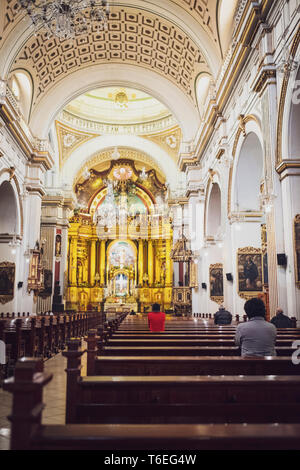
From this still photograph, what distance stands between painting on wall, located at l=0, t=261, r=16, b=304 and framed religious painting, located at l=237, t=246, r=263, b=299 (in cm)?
793

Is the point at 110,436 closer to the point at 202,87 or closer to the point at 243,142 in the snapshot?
the point at 243,142

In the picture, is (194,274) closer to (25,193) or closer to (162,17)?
(25,193)

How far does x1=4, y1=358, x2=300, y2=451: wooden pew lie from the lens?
1.42 metres

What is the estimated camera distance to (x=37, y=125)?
626 inches

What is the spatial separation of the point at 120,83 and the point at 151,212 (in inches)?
521

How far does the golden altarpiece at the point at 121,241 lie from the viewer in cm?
2798

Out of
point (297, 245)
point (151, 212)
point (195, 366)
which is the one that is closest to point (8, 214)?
point (297, 245)

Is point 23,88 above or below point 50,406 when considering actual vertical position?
above

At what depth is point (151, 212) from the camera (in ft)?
96.1

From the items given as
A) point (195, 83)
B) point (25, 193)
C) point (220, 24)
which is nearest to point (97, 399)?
point (220, 24)

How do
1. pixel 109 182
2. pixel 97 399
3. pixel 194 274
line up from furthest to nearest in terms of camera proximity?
pixel 109 182 < pixel 194 274 < pixel 97 399

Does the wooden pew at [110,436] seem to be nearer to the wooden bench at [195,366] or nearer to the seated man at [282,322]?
the wooden bench at [195,366]

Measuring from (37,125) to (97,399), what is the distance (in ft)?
49.2

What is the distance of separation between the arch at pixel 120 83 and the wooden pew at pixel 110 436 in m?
15.7
